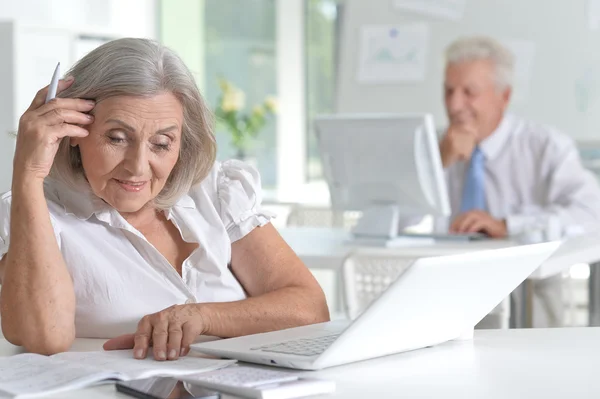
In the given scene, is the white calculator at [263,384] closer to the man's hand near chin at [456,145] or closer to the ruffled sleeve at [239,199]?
the ruffled sleeve at [239,199]

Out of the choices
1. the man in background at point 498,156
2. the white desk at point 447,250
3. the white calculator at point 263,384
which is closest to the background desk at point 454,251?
the white desk at point 447,250

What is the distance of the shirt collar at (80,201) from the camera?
1.79 metres

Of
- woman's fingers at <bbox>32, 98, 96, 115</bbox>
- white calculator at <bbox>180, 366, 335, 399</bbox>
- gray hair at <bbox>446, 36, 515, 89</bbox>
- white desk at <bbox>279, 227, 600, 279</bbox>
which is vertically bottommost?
white desk at <bbox>279, 227, 600, 279</bbox>

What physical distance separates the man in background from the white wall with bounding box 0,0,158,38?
244 cm

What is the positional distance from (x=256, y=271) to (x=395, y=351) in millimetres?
479

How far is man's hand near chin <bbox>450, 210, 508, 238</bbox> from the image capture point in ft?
11.7

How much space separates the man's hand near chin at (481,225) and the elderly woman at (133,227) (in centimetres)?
176

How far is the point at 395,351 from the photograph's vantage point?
4.83 feet

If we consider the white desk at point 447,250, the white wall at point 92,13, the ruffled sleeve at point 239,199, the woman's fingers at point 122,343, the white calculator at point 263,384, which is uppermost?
the white wall at point 92,13

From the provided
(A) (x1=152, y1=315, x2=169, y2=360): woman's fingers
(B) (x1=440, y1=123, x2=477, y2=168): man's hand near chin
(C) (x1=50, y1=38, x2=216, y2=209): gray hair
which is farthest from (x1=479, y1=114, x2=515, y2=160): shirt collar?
(A) (x1=152, y1=315, x2=169, y2=360): woman's fingers

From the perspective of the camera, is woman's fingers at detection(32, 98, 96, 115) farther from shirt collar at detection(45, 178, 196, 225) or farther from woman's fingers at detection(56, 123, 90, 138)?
shirt collar at detection(45, 178, 196, 225)

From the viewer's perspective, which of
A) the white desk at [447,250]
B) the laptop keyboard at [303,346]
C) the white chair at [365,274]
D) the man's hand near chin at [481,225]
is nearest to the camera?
the laptop keyboard at [303,346]

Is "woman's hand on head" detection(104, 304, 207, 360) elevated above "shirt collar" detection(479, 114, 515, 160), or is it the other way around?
"shirt collar" detection(479, 114, 515, 160)

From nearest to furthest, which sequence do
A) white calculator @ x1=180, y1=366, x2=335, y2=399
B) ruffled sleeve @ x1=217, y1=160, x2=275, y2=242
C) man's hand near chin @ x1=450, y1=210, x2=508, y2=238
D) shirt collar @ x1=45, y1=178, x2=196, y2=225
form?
white calculator @ x1=180, y1=366, x2=335, y2=399 < shirt collar @ x1=45, y1=178, x2=196, y2=225 < ruffled sleeve @ x1=217, y1=160, x2=275, y2=242 < man's hand near chin @ x1=450, y1=210, x2=508, y2=238
